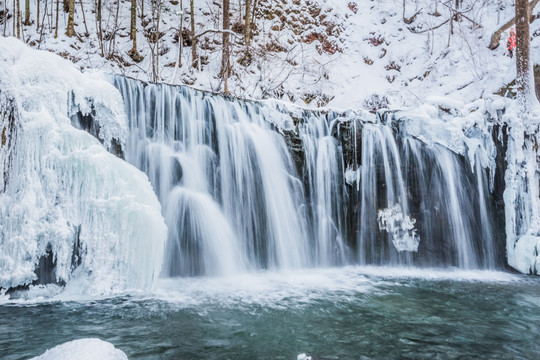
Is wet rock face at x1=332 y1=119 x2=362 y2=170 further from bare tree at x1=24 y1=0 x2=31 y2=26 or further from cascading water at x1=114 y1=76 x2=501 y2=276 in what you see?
bare tree at x1=24 y1=0 x2=31 y2=26

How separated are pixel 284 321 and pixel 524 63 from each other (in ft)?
21.5

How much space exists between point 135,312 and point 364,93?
1111 centimetres

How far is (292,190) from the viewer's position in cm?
585

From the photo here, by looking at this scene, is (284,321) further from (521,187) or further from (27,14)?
(27,14)

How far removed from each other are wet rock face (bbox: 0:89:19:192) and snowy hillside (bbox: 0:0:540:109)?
645 cm

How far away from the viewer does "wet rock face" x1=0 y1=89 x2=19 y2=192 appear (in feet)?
11.1

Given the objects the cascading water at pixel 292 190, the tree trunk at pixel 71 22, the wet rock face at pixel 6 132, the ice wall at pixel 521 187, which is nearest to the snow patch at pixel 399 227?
the cascading water at pixel 292 190

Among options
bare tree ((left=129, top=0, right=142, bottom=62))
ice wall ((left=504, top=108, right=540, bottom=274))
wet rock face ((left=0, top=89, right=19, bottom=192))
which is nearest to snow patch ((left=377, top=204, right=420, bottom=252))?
ice wall ((left=504, top=108, right=540, bottom=274))

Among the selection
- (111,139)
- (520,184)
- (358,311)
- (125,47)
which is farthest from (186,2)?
(358,311)

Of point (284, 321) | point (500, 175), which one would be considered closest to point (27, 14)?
point (284, 321)

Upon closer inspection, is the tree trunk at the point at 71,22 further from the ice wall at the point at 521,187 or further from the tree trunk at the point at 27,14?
the ice wall at the point at 521,187

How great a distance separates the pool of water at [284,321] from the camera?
8.18 feet

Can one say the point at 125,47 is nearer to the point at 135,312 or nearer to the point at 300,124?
the point at 300,124

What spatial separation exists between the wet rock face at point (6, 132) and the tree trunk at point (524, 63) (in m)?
7.51
